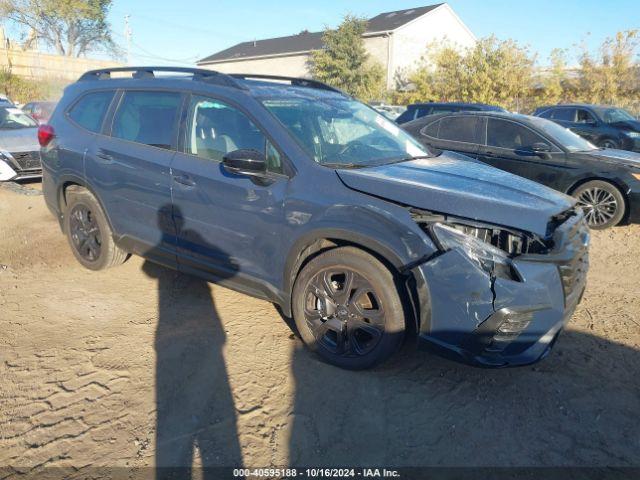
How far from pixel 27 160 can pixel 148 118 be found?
20.5 ft

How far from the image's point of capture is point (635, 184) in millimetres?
6156

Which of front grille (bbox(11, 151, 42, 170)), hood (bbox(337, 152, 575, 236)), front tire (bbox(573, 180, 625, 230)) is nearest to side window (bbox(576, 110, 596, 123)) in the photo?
front tire (bbox(573, 180, 625, 230))

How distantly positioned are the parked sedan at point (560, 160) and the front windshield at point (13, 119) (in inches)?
329

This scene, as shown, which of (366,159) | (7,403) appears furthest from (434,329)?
→ (7,403)

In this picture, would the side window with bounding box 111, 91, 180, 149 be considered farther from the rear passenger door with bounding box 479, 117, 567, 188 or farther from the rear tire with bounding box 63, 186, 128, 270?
the rear passenger door with bounding box 479, 117, 567, 188

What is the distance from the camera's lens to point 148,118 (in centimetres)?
395

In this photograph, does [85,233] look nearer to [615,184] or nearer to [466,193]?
[466,193]

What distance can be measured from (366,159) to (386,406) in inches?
67.9

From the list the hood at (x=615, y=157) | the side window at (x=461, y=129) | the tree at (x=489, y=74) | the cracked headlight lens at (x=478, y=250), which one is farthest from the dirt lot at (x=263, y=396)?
the tree at (x=489, y=74)

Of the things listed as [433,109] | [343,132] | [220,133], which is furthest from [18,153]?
[433,109]

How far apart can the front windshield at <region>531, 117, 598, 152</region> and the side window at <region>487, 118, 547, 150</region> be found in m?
0.19

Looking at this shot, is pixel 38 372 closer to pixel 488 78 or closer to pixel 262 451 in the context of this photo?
pixel 262 451

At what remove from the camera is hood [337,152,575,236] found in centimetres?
262

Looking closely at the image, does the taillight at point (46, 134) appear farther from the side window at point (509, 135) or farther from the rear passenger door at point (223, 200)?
the side window at point (509, 135)
